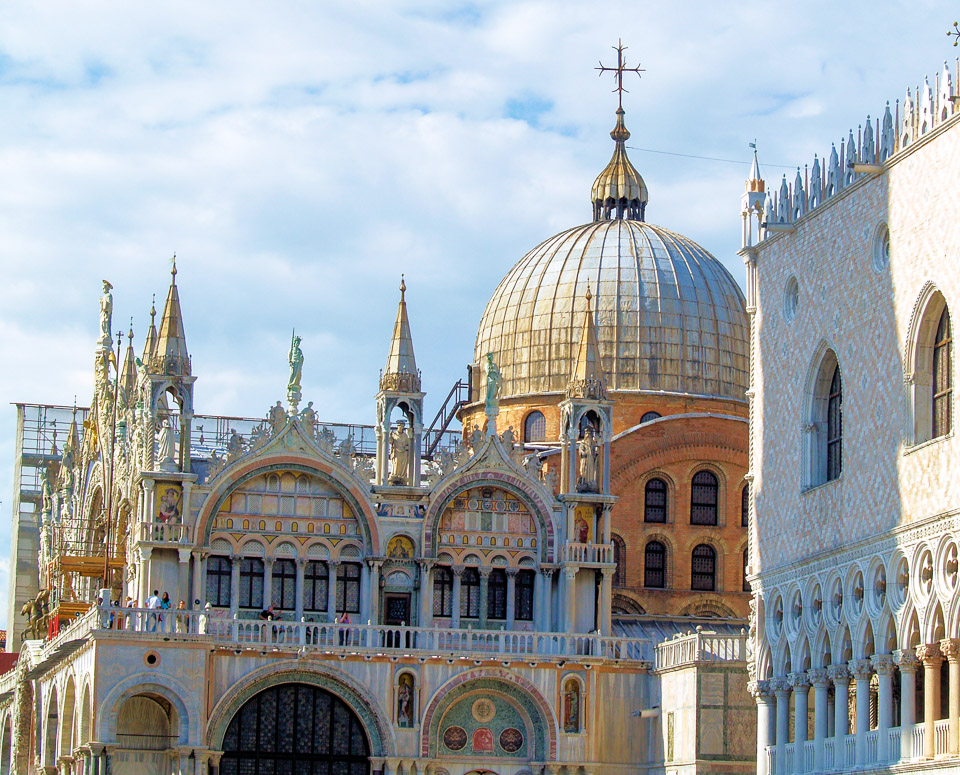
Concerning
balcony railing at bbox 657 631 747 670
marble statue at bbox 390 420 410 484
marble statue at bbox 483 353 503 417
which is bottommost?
balcony railing at bbox 657 631 747 670

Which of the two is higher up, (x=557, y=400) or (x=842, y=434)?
(x=557, y=400)

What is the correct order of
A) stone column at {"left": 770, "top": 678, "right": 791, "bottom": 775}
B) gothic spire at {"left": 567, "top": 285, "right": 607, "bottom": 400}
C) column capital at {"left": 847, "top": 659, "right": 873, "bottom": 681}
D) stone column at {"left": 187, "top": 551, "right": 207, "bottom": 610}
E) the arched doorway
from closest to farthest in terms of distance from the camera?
1. column capital at {"left": 847, "top": 659, "right": 873, "bottom": 681}
2. stone column at {"left": 770, "top": 678, "right": 791, "bottom": 775}
3. the arched doorway
4. stone column at {"left": 187, "top": 551, "right": 207, "bottom": 610}
5. gothic spire at {"left": 567, "top": 285, "right": 607, "bottom": 400}

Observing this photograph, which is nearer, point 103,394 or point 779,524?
point 779,524

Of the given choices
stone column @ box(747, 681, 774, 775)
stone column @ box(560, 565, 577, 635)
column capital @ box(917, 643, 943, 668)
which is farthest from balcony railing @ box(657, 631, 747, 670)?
column capital @ box(917, 643, 943, 668)

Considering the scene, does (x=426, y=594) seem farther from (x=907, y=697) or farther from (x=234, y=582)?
(x=907, y=697)

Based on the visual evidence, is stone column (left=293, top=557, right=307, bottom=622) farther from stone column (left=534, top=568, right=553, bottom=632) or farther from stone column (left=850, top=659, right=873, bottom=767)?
stone column (left=850, top=659, right=873, bottom=767)

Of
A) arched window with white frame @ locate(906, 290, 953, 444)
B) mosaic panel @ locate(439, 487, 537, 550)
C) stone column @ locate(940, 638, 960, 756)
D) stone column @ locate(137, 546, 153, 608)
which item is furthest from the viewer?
mosaic panel @ locate(439, 487, 537, 550)

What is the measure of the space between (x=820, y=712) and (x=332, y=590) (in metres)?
13.3

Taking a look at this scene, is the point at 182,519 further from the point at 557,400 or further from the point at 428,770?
the point at 557,400

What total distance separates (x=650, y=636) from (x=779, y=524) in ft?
37.8

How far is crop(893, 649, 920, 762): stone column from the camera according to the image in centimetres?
3172

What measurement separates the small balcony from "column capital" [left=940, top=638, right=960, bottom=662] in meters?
18.7

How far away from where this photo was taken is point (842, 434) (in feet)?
115

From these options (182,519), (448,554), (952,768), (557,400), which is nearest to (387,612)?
(448,554)
